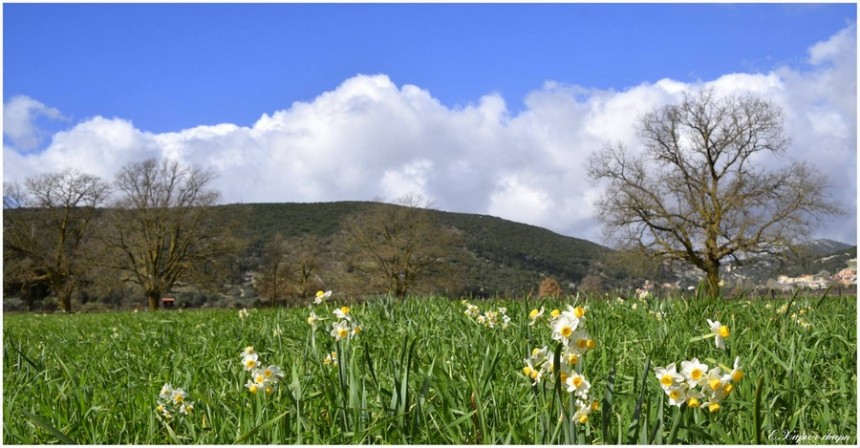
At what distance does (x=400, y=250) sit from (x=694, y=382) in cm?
5785

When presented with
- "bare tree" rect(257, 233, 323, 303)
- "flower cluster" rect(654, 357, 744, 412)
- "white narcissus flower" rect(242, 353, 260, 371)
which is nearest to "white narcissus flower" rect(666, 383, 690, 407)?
"flower cluster" rect(654, 357, 744, 412)

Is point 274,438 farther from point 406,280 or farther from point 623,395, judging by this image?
point 406,280

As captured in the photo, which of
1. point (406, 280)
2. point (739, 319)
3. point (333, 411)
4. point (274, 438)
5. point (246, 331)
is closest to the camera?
point (274, 438)

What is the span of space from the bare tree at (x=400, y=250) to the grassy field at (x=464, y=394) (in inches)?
2051

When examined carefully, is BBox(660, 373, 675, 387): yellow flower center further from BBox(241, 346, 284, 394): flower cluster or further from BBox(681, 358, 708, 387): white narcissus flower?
BBox(241, 346, 284, 394): flower cluster

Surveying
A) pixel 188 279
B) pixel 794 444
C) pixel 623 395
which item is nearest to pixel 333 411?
pixel 623 395

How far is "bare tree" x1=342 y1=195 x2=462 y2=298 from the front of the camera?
5856 cm

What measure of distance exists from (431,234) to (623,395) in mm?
57897

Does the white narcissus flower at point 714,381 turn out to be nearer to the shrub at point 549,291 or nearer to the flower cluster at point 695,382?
the flower cluster at point 695,382

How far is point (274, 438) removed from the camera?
252 cm

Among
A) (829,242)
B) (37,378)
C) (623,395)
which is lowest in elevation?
(37,378)

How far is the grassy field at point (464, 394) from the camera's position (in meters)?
2.35

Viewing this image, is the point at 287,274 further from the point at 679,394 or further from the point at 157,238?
the point at 679,394

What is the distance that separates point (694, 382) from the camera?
73.7 inches
